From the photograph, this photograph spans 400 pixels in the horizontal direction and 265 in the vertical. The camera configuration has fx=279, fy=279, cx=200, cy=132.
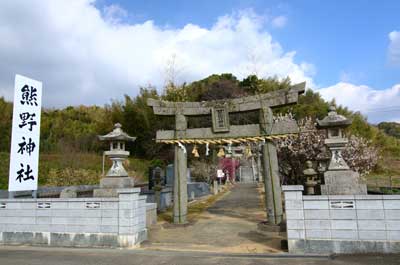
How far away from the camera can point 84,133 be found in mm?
28625

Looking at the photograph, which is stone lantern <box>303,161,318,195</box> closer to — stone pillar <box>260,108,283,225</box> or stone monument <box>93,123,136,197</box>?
stone pillar <box>260,108,283,225</box>

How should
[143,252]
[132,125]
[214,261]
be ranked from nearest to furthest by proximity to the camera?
[214,261]
[143,252]
[132,125]

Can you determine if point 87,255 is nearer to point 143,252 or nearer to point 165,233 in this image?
point 143,252

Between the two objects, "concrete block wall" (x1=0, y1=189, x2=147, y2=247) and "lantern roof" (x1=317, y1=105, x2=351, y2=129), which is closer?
"concrete block wall" (x1=0, y1=189, x2=147, y2=247)

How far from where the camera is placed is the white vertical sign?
8180mm

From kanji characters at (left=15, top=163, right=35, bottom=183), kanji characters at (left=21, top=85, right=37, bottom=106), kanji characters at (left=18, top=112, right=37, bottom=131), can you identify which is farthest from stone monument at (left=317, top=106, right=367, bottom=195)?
kanji characters at (left=21, top=85, right=37, bottom=106)

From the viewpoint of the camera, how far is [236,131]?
9.80 metres

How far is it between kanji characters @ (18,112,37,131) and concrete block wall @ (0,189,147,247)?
226cm

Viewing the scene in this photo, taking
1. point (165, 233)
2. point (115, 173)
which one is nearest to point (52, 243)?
point (115, 173)

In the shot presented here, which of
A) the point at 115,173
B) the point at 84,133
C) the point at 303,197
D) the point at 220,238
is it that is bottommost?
the point at 220,238

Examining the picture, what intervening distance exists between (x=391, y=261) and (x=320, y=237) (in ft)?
4.39

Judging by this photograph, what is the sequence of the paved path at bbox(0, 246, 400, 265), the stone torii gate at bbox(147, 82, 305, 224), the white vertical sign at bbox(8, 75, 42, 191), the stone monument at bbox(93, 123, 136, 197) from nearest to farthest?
1. the paved path at bbox(0, 246, 400, 265)
2. the white vertical sign at bbox(8, 75, 42, 191)
3. the stone monument at bbox(93, 123, 136, 197)
4. the stone torii gate at bbox(147, 82, 305, 224)

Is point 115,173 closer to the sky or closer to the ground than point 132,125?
closer to the ground

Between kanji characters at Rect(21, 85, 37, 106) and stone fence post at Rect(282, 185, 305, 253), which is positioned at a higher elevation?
kanji characters at Rect(21, 85, 37, 106)
